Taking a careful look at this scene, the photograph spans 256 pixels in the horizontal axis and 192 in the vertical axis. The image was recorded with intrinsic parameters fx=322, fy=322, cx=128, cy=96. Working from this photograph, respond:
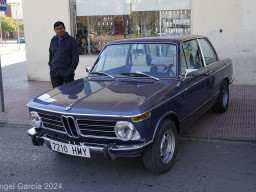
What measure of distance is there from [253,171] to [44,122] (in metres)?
2.75

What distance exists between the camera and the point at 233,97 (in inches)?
317

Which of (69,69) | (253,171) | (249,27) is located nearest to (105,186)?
(253,171)

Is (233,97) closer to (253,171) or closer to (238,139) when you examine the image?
(238,139)

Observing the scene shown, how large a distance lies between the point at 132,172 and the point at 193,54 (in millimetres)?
2187

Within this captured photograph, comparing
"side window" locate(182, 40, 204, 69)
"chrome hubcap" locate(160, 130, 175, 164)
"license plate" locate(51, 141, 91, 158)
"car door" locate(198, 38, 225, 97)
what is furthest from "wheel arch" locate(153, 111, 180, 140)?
"car door" locate(198, 38, 225, 97)

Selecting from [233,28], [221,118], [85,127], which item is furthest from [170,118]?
[233,28]

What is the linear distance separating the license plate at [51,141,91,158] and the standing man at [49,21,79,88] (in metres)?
2.45

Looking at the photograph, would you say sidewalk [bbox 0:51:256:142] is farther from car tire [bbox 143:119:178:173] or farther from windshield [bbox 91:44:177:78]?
windshield [bbox 91:44:177:78]

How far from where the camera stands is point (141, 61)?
4770mm

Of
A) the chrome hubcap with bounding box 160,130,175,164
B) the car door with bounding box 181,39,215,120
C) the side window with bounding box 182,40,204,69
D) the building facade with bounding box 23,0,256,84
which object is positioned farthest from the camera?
the building facade with bounding box 23,0,256,84

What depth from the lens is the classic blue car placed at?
359 centimetres

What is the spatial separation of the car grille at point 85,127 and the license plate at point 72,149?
14cm

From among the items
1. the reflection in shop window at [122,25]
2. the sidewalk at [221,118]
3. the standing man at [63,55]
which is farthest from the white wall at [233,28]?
the standing man at [63,55]

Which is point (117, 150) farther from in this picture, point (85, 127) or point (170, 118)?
point (170, 118)
